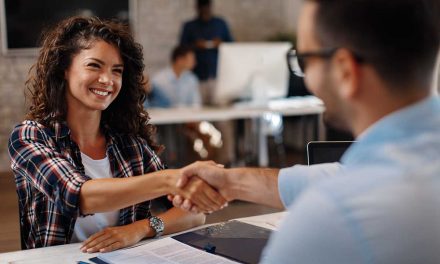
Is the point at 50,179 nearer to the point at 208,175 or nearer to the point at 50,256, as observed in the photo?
the point at 50,256

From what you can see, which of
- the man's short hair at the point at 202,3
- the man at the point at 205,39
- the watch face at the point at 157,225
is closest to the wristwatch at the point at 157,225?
the watch face at the point at 157,225

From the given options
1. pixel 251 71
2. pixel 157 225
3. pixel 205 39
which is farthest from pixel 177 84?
pixel 157 225

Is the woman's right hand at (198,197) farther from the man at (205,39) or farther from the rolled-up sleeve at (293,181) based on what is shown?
the man at (205,39)

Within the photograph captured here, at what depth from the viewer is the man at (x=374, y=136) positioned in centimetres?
73

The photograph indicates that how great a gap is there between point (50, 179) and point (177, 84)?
4.16 m

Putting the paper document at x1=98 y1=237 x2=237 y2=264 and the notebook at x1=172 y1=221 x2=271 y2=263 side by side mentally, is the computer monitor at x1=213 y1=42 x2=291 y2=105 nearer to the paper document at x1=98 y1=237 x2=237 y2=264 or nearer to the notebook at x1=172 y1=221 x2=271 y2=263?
the notebook at x1=172 y1=221 x2=271 y2=263

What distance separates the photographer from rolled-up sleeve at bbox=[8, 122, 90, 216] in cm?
166

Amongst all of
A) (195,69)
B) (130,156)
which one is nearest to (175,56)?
(195,69)

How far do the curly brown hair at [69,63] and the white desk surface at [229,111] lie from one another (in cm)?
291

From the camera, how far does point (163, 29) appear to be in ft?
22.7

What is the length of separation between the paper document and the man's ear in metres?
0.73

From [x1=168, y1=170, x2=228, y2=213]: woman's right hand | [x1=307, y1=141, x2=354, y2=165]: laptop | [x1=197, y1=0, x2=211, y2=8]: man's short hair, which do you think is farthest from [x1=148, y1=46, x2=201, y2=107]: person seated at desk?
[x1=168, y1=170, x2=228, y2=213]: woman's right hand

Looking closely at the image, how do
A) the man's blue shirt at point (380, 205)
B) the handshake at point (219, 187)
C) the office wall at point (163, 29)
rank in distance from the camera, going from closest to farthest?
1. the man's blue shirt at point (380, 205)
2. the handshake at point (219, 187)
3. the office wall at point (163, 29)

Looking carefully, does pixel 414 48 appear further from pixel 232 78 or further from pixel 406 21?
pixel 232 78
